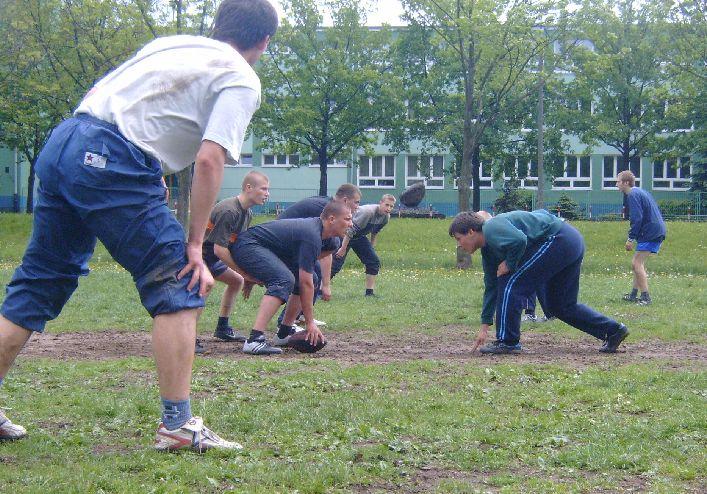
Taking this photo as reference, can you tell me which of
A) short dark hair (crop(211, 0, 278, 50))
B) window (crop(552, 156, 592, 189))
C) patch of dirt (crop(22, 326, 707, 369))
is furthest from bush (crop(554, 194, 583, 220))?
short dark hair (crop(211, 0, 278, 50))

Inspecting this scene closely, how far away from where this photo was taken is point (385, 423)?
17.7 ft

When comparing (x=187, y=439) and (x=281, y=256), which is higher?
(x=281, y=256)

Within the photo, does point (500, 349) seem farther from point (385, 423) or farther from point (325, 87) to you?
point (325, 87)

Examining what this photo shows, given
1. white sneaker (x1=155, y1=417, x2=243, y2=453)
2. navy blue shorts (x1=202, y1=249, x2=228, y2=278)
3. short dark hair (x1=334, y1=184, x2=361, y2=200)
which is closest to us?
white sneaker (x1=155, y1=417, x2=243, y2=453)

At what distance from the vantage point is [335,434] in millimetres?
5113

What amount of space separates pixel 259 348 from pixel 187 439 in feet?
13.5

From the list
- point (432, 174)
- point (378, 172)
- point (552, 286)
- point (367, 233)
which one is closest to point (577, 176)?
point (432, 174)

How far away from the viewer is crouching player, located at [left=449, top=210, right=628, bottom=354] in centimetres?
830

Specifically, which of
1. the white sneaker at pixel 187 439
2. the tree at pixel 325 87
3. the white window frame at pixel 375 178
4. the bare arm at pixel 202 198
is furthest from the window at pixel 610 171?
the bare arm at pixel 202 198

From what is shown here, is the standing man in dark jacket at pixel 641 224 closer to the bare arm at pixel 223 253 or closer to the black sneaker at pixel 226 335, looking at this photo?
the black sneaker at pixel 226 335

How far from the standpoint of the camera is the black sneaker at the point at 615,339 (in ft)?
28.6

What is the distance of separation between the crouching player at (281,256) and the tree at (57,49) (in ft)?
67.1

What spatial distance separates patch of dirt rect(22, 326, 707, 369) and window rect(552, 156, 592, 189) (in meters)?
49.9

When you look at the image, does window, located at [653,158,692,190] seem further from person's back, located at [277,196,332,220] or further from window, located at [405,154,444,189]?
person's back, located at [277,196,332,220]
